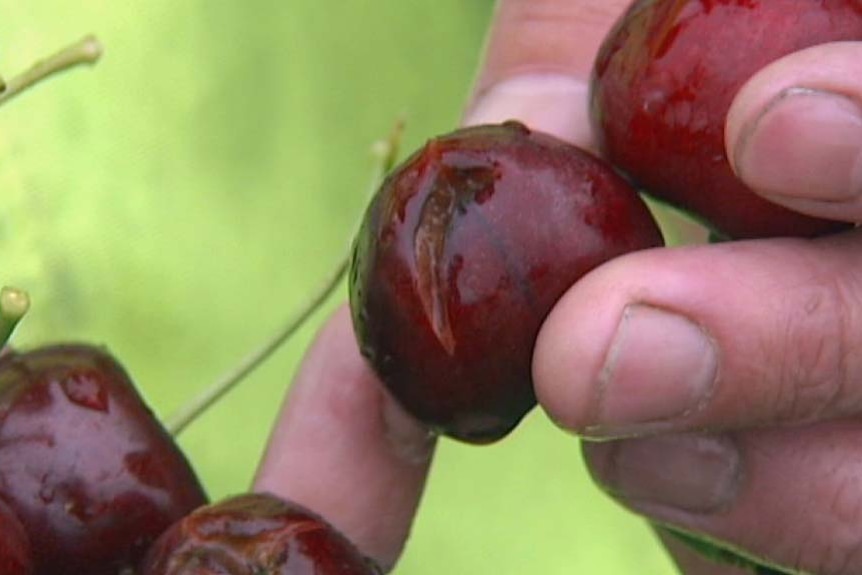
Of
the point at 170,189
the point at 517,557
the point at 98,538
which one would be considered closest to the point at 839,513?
the point at 98,538

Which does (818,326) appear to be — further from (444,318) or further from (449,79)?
(449,79)

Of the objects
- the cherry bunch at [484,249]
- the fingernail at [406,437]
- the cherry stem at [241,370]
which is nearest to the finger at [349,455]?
the fingernail at [406,437]

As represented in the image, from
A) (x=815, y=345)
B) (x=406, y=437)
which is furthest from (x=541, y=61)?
(x=815, y=345)

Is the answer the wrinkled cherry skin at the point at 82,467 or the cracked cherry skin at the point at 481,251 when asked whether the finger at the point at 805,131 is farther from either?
the wrinkled cherry skin at the point at 82,467

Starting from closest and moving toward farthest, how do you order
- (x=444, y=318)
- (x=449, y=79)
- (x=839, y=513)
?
(x=444, y=318)
(x=839, y=513)
(x=449, y=79)

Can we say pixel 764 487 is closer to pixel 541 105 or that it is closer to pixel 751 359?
pixel 751 359

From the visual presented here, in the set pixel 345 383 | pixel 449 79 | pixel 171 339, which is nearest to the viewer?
pixel 345 383
